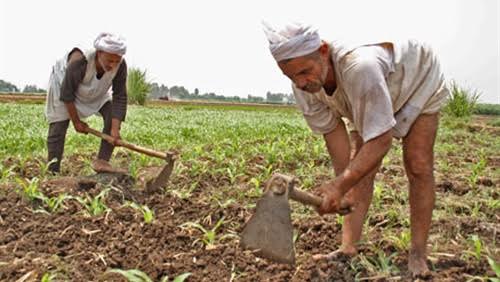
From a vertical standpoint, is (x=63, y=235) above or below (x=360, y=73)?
below

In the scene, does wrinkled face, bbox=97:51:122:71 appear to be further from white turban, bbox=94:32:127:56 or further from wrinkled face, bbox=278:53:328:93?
wrinkled face, bbox=278:53:328:93

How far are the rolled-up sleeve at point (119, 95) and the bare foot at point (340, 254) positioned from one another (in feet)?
10.5

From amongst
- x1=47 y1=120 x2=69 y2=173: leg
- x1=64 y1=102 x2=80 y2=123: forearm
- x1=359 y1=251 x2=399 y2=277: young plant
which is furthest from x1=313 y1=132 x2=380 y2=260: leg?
x1=47 y1=120 x2=69 y2=173: leg

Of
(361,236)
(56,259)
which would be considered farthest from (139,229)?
(361,236)

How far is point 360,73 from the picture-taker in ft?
8.78

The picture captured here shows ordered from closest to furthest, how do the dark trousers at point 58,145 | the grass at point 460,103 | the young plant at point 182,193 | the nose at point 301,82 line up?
the nose at point 301,82 → the young plant at point 182,193 → the dark trousers at point 58,145 → the grass at point 460,103

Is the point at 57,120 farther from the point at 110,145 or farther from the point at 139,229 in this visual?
the point at 139,229

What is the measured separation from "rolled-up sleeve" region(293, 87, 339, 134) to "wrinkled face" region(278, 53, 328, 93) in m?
0.48

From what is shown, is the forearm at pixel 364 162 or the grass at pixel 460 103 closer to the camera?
the forearm at pixel 364 162

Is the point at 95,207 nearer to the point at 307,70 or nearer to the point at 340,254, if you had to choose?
the point at 340,254

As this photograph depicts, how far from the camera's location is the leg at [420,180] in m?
3.10

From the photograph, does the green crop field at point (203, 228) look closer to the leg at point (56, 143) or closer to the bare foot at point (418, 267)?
the bare foot at point (418, 267)

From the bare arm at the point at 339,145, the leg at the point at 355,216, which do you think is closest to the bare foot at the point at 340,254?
the leg at the point at 355,216

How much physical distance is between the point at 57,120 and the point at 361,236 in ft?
11.7
